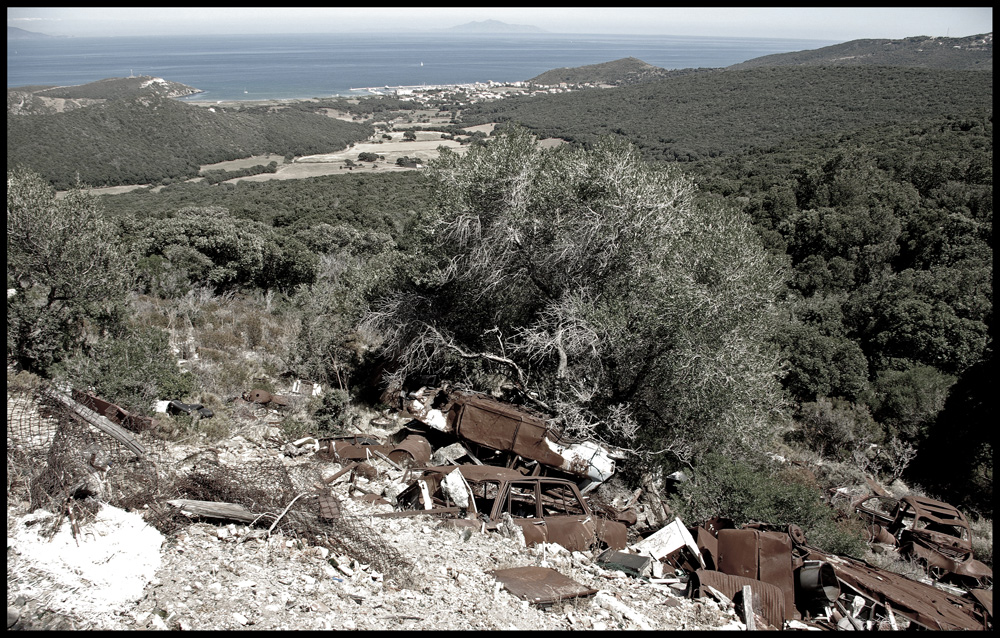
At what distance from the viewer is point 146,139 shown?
170 feet

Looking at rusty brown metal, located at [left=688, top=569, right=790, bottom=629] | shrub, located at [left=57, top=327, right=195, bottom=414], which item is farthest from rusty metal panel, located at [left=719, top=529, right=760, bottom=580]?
shrub, located at [left=57, top=327, right=195, bottom=414]

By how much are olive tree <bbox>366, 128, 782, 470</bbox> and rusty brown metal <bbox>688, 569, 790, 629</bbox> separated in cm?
303

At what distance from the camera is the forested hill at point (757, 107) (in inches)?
1650

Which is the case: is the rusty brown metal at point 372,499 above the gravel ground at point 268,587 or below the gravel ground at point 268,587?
below

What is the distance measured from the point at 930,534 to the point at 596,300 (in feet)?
20.2

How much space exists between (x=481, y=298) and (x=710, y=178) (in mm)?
24890

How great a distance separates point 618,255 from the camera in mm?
10195

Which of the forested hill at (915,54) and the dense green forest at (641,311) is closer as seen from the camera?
the dense green forest at (641,311)

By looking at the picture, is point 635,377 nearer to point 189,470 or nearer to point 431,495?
point 431,495

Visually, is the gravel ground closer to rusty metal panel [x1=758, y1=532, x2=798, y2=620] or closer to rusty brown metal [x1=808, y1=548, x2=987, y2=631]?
rusty metal panel [x1=758, y1=532, x2=798, y2=620]

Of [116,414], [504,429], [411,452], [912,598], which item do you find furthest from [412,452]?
[912,598]

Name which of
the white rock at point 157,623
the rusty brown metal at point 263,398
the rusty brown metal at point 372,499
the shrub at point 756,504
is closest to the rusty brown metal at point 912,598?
the shrub at point 756,504

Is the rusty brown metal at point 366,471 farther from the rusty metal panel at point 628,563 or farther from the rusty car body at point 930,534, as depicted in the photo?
the rusty car body at point 930,534

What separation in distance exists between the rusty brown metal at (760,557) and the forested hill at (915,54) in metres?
71.9
